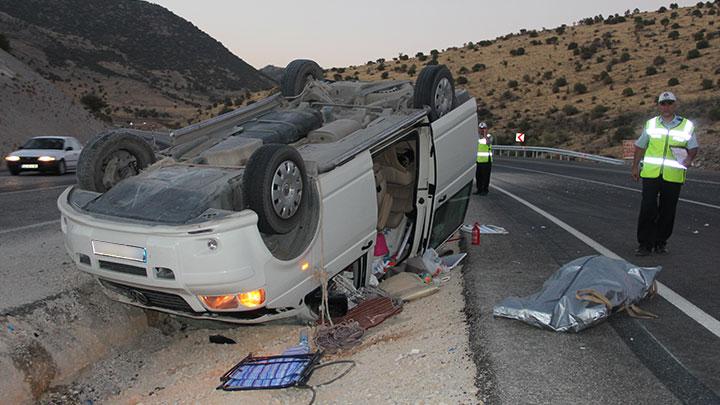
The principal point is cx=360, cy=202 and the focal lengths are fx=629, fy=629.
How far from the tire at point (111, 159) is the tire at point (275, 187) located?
1.67 metres

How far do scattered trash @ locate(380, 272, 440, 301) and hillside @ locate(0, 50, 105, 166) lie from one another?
2519 centimetres

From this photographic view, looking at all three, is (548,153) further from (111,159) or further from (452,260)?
(111,159)

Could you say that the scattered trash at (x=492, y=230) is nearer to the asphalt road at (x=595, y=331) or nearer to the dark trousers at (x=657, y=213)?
the asphalt road at (x=595, y=331)

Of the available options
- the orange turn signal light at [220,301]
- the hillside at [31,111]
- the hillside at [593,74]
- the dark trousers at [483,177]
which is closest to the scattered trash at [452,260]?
the orange turn signal light at [220,301]

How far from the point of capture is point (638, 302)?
Answer: 496cm

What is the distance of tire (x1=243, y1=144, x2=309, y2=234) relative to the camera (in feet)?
14.1

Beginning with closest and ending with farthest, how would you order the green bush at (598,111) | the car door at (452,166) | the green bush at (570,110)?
the car door at (452,166), the green bush at (598,111), the green bush at (570,110)

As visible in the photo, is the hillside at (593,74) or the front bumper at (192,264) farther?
the hillside at (593,74)

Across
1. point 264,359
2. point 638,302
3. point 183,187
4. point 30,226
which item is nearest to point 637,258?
point 638,302

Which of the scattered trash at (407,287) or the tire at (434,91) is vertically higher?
the tire at (434,91)

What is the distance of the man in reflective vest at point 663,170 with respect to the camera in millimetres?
6926

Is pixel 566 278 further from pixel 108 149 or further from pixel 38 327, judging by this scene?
pixel 38 327

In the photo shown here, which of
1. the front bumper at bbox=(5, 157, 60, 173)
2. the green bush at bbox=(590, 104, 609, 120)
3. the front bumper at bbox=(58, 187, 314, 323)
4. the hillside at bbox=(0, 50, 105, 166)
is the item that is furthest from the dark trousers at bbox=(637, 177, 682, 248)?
the green bush at bbox=(590, 104, 609, 120)

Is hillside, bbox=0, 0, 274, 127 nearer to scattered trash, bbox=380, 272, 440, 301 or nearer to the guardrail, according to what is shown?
the guardrail
